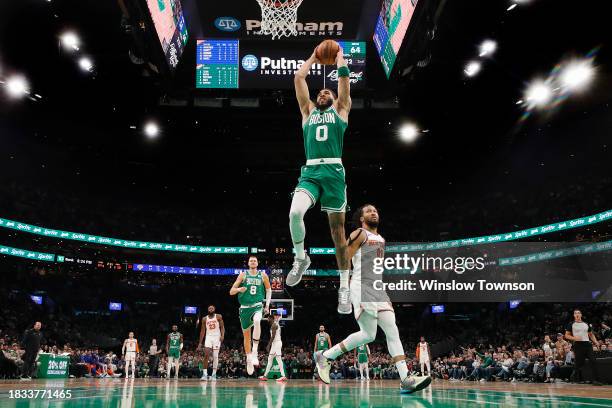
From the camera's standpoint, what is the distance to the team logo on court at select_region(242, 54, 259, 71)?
1341 cm

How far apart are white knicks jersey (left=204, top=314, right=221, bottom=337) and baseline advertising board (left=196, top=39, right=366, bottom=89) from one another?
5.86m

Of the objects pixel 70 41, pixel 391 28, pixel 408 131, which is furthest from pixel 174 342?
pixel 391 28

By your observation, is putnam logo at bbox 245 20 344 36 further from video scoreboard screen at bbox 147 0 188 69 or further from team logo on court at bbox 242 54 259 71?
video scoreboard screen at bbox 147 0 188 69

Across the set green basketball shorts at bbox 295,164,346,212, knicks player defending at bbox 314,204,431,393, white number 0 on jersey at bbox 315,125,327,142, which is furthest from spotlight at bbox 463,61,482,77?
knicks player defending at bbox 314,204,431,393

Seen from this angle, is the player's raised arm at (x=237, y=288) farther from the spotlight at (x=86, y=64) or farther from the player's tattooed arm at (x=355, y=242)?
the spotlight at (x=86, y=64)

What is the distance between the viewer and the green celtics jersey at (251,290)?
35.4ft

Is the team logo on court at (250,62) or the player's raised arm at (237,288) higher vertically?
the team logo on court at (250,62)

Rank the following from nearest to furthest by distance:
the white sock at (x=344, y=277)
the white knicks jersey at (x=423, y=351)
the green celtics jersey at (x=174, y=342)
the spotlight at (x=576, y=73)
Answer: the white sock at (x=344, y=277) → the spotlight at (x=576, y=73) → the green celtics jersey at (x=174, y=342) → the white knicks jersey at (x=423, y=351)

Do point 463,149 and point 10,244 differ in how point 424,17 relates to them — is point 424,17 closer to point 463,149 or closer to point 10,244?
point 463,149

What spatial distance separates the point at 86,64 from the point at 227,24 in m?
6.86

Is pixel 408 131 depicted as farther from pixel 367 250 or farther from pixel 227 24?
pixel 367 250

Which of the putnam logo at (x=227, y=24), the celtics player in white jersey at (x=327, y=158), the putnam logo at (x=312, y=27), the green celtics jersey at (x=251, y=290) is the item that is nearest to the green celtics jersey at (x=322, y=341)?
the green celtics jersey at (x=251, y=290)

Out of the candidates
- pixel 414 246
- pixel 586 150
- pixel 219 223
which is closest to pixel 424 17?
pixel 586 150

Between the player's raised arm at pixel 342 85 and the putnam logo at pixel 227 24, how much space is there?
26.7 feet
